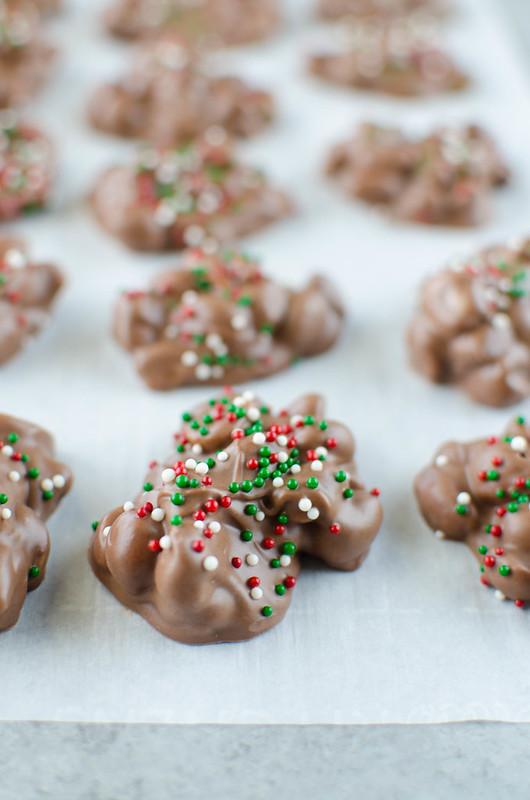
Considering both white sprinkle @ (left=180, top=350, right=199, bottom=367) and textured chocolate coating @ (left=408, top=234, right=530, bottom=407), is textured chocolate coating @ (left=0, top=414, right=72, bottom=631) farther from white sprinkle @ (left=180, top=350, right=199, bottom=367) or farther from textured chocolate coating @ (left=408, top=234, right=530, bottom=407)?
textured chocolate coating @ (left=408, top=234, right=530, bottom=407)

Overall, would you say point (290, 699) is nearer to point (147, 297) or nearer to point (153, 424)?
point (153, 424)

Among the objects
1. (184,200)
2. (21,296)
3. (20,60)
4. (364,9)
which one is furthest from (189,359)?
(364,9)

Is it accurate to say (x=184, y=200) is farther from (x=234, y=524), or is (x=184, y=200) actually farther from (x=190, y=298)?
(x=234, y=524)

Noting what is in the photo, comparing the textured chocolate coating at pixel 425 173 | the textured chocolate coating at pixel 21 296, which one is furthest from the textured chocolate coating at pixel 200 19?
the textured chocolate coating at pixel 21 296

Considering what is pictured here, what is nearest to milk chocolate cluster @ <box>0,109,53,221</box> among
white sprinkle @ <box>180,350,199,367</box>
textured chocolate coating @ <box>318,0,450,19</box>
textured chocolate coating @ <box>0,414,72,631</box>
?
white sprinkle @ <box>180,350,199,367</box>

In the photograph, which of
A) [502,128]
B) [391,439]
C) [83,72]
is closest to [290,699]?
[391,439]

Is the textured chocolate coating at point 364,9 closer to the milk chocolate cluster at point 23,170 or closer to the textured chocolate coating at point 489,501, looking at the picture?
the milk chocolate cluster at point 23,170
